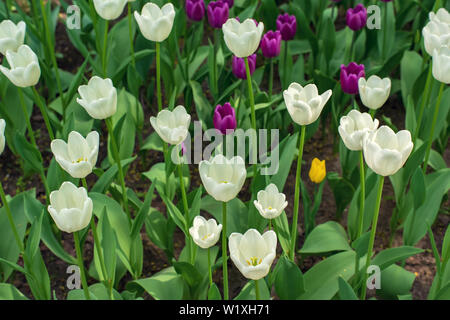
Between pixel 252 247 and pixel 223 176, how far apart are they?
19 cm

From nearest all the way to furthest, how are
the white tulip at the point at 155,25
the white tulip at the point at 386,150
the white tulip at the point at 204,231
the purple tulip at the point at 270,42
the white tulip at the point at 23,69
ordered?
1. the white tulip at the point at 386,150
2. the white tulip at the point at 204,231
3. the white tulip at the point at 23,69
4. the white tulip at the point at 155,25
5. the purple tulip at the point at 270,42

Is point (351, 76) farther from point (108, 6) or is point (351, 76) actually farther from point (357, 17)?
point (108, 6)

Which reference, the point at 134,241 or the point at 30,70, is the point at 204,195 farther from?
the point at 30,70

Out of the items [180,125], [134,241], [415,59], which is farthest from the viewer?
[415,59]

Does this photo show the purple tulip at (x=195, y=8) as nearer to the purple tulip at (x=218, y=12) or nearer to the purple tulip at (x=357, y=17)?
the purple tulip at (x=218, y=12)

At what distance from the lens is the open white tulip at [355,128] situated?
5.23 ft

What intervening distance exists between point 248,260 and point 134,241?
65 centimetres

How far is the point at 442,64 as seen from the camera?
183 cm

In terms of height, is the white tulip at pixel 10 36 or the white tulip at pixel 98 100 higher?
the white tulip at pixel 10 36

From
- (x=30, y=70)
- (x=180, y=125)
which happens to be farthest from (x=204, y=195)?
(x=30, y=70)

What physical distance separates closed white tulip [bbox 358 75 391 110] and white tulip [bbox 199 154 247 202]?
0.56m

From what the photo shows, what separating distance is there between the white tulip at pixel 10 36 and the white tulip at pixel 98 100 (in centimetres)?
35

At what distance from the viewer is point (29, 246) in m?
1.81

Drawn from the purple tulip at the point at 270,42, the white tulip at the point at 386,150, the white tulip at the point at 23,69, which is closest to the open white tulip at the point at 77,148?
the white tulip at the point at 23,69
